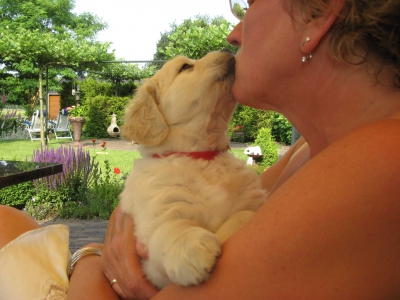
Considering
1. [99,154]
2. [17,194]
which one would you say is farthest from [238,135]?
[17,194]

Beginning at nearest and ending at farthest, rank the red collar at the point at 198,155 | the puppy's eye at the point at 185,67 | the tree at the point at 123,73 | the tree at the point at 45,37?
the red collar at the point at 198,155, the puppy's eye at the point at 185,67, the tree at the point at 45,37, the tree at the point at 123,73

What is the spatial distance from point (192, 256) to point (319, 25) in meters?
0.81

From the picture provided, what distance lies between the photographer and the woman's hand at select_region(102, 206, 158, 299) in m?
1.81

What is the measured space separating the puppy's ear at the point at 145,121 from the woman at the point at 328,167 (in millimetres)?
710

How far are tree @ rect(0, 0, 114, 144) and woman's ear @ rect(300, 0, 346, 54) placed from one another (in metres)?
16.3

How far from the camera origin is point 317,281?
1.10 metres

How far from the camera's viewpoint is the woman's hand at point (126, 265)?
1811 millimetres

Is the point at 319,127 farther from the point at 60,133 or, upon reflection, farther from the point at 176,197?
the point at 60,133

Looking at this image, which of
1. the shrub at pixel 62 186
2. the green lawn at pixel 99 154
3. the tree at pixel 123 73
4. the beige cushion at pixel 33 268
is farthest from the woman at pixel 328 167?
the tree at pixel 123 73

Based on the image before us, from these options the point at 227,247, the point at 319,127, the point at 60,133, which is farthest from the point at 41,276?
the point at 60,133

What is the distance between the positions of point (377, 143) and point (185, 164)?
1072 mm

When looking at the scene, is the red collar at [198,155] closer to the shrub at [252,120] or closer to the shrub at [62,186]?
the shrub at [62,186]

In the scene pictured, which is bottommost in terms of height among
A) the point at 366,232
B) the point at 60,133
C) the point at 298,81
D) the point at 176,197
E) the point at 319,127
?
the point at 60,133

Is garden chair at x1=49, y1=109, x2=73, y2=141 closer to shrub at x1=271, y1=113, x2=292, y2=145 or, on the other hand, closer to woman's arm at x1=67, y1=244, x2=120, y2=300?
shrub at x1=271, y1=113, x2=292, y2=145
